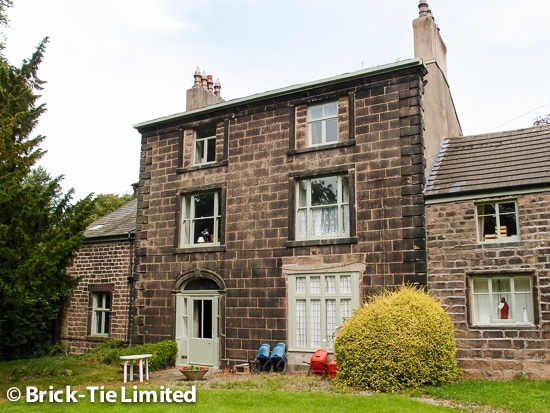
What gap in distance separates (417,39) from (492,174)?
5.84m

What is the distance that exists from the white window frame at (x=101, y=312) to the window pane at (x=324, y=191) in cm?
892

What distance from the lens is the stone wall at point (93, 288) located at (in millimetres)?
19359

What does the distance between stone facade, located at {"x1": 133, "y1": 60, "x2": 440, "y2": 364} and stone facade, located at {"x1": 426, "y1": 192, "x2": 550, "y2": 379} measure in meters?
0.59

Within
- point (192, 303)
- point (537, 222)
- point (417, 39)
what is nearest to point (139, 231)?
point (192, 303)

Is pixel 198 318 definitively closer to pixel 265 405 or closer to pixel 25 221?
pixel 25 221

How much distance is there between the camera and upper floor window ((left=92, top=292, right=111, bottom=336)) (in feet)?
65.4

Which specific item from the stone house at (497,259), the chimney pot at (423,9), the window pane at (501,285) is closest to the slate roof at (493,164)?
the stone house at (497,259)

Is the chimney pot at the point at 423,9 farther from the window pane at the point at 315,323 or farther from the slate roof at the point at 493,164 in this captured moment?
the window pane at the point at 315,323

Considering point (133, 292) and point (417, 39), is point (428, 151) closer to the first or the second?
point (417, 39)

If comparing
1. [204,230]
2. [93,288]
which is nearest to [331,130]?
[204,230]

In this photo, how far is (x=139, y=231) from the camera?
1886 cm

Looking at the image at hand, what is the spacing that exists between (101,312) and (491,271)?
1371 cm

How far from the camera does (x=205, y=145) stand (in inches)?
724

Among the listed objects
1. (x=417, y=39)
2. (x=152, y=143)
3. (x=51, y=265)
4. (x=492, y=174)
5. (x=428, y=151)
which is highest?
(x=417, y=39)
